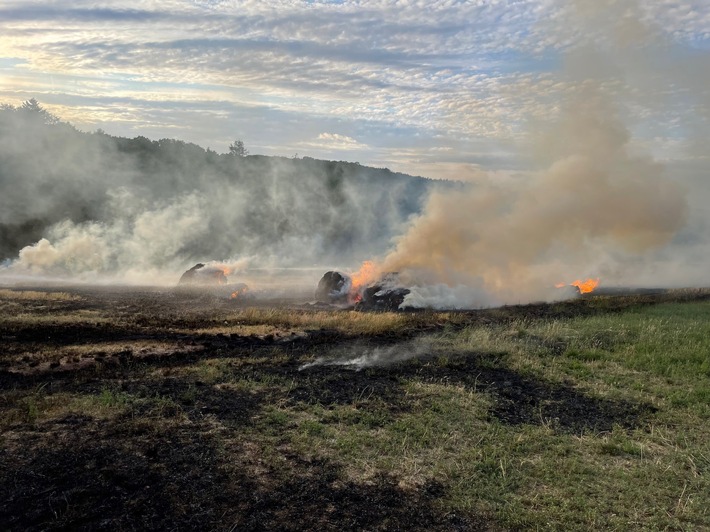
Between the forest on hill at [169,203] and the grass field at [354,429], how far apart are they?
32093 mm

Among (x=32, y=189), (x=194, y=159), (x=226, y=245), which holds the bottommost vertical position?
(x=226, y=245)

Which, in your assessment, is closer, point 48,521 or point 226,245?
point 48,521

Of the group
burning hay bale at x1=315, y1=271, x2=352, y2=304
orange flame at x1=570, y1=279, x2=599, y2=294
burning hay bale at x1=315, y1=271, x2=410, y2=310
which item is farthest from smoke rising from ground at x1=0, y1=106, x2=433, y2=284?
orange flame at x1=570, y1=279, x2=599, y2=294

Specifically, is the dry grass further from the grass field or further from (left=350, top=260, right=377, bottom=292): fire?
(left=350, top=260, right=377, bottom=292): fire

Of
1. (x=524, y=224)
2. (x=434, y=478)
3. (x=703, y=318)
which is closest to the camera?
(x=434, y=478)

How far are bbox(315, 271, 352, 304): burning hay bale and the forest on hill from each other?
21.4m

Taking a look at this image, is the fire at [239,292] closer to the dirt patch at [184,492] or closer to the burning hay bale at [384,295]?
the burning hay bale at [384,295]

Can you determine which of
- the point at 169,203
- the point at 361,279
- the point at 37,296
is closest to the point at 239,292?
the point at 361,279

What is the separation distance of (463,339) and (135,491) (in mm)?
12017

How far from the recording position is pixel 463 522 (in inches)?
259

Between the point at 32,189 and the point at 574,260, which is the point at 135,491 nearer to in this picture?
the point at 574,260

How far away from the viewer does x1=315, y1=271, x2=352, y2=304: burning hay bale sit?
2839 centimetres

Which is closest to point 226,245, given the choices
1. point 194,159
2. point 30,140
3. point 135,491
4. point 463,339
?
point 194,159

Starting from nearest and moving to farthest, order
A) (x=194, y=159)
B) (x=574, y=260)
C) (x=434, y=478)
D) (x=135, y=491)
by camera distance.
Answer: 1. (x=135, y=491)
2. (x=434, y=478)
3. (x=574, y=260)
4. (x=194, y=159)
